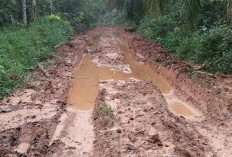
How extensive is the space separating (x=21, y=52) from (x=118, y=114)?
5576 millimetres

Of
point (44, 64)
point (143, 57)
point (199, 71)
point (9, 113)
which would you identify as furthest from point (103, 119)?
point (143, 57)

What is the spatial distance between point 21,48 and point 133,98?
5.41 metres

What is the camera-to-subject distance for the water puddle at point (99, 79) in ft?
24.9

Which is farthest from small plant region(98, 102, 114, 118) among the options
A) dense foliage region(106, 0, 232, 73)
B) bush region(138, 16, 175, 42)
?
bush region(138, 16, 175, 42)

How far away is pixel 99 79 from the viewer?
1011cm

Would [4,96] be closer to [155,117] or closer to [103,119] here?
[103,119]

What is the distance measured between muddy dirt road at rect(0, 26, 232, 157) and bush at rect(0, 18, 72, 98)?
1.32ft

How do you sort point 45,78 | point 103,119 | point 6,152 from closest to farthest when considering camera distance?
point 6,152 < point 103,119 < point 45,78

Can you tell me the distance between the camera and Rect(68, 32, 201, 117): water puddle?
7.60m

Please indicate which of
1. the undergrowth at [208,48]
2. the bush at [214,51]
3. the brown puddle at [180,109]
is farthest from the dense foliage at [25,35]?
the bush at [214,51]

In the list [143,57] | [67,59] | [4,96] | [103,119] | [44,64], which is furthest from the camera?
[143,57]

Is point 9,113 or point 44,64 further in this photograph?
point 44,64

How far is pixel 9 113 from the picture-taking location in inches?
253

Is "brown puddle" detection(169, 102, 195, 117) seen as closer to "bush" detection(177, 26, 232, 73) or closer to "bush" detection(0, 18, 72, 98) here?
"bush" detection(177, 26, 232, 73)
